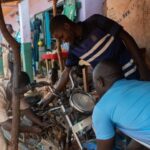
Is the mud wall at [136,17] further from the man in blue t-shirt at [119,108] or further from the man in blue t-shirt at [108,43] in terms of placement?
the man in blue t-shirt at [119,108]

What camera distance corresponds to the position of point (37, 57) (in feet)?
42.4

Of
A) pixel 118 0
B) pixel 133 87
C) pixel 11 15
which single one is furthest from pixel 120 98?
pixel 11 15

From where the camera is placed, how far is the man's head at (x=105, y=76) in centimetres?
242

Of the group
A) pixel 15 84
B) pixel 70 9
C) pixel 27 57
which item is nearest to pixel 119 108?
pixel 15 84

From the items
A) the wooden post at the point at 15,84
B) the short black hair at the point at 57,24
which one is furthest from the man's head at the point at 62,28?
the wooden post at the point at 15,84

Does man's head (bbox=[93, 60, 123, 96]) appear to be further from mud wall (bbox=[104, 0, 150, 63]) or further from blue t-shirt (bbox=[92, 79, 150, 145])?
mud wall (bbox=[104, 0, 150, 63])

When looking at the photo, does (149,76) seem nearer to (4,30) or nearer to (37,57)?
(4,30)

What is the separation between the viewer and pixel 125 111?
2.19 m

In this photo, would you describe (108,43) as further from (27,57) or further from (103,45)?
(27,57)

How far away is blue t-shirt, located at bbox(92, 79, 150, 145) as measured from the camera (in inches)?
84.7

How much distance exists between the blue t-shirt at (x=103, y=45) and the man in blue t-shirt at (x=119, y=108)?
1.02 m

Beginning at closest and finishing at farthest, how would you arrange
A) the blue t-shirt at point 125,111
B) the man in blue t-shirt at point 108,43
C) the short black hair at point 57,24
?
the blue t-shirt at point 125,111 → the short black hair at point 57,24 → the man in blue t-shirt at point 108,43

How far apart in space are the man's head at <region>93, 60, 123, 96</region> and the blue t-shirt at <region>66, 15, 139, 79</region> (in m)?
0.96

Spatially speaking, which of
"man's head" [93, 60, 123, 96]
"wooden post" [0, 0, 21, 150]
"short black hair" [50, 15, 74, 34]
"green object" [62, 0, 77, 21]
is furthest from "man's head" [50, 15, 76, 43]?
"green object" [62, 0, 77, 21]
